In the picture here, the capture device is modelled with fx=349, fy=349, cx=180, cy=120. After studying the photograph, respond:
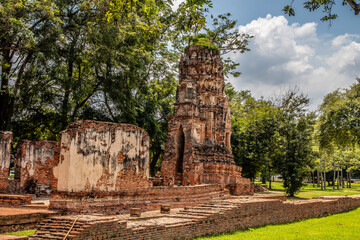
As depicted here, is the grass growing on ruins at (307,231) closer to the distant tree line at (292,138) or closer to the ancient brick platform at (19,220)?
the ancient brick platform at (19,220)

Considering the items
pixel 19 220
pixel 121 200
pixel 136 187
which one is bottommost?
pixel 19 220

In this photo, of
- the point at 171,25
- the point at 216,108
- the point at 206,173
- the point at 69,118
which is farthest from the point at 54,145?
the point at 171,25

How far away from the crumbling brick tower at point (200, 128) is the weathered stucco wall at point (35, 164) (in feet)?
16.4

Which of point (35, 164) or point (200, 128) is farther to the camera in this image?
point (200, 128)

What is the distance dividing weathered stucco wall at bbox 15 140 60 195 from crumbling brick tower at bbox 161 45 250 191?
5.00 meters

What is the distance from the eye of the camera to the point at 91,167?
9570 mm

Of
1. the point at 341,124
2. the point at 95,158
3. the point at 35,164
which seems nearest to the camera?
the point at 95,158

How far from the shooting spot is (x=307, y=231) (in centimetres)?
901

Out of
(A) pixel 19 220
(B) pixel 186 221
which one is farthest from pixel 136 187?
(A) pixel 19 220

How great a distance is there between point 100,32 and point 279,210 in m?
12.4

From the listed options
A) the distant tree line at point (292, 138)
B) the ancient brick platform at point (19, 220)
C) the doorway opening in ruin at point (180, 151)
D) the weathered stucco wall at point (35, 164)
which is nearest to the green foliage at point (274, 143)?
the distant tree line at point (292, 138)

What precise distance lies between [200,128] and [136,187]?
7.59m

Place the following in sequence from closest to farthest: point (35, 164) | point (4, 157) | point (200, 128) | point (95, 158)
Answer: point (95, 158), point (4, 157), point (35, 164), point (200, 128)

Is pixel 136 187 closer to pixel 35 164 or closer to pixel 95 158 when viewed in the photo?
pixel 95 158
